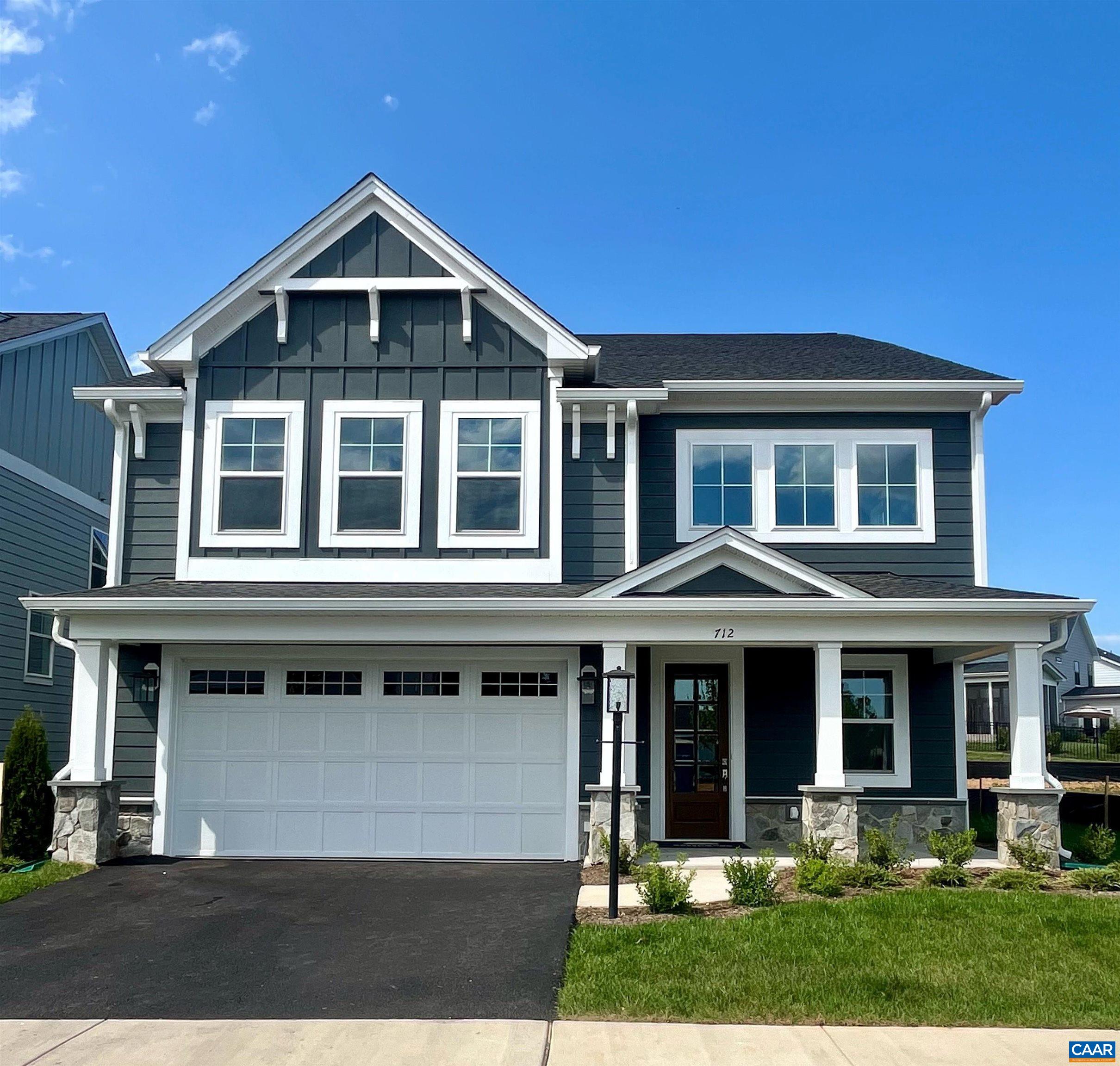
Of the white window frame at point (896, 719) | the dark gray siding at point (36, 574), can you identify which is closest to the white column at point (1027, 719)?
the white window frame at point (896, 719)

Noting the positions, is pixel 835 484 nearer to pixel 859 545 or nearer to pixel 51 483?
pixel 859 545

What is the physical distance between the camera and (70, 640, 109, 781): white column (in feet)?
39.2

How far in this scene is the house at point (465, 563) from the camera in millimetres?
12383

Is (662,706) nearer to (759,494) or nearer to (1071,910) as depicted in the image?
(759,494)

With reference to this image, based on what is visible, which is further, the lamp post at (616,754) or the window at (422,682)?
the window at (422,682)

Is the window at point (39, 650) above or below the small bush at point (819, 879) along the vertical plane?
above

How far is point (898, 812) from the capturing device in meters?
13.2

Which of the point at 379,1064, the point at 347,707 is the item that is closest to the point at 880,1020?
the point at 379,1064

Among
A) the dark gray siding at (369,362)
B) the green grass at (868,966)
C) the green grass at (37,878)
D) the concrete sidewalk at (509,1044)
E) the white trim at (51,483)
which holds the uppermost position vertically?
the dark gray siding at (369,362)

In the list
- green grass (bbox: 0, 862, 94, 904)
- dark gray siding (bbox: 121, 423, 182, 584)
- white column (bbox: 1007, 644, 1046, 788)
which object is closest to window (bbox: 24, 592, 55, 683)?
dark gray siding (bbox: 121, 423, 182, 584)

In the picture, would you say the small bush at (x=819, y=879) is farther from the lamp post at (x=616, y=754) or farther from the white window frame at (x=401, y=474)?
the white window frame at (x=401, y=474)

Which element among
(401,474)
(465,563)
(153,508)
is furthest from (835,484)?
(153,508)

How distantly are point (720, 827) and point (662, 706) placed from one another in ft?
5.12

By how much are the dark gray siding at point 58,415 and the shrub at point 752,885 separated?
1075 centimetres
